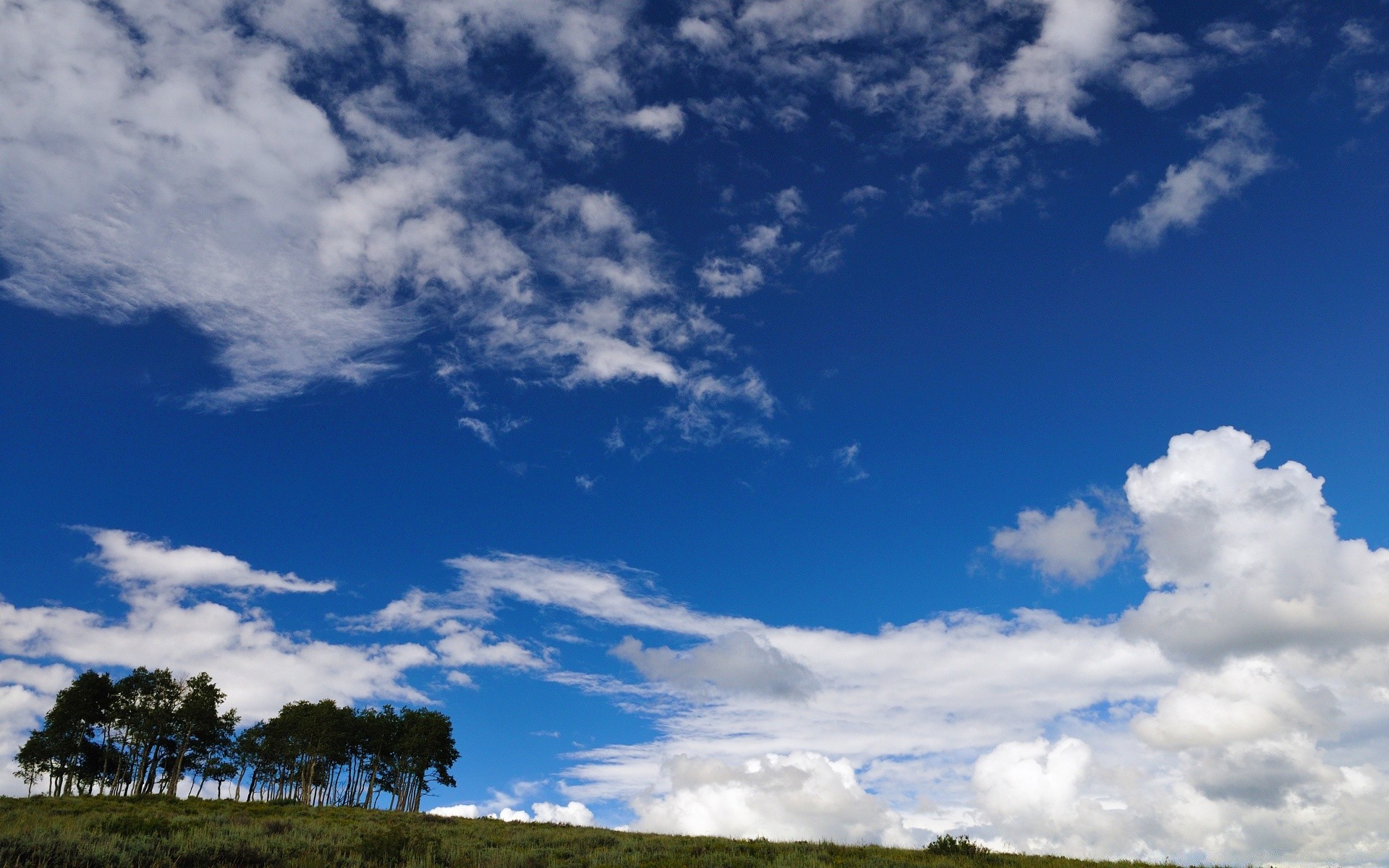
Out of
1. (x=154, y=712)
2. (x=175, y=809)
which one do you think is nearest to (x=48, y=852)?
(x=175, y=809)

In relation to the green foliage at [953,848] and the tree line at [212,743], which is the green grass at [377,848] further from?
the tree line at [212,743]

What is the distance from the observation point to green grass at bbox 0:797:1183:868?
16.9 meters

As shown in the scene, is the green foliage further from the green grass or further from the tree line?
the tree line

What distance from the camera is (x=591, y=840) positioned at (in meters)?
26.9

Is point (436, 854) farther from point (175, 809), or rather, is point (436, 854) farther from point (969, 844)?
point (175, 809)

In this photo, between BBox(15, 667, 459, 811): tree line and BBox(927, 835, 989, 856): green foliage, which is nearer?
BBox(927, 835, 989, 856): green foliage

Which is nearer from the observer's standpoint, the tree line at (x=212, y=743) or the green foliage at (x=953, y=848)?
the green foliage at (x=953, y=848)

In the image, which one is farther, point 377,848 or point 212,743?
point 212,743

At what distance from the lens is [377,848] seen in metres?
20.2

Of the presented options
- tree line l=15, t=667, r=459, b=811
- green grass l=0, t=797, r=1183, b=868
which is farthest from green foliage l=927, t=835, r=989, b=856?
tree line l=15, t=667, r=459, b=811

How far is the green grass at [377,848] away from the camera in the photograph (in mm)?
16875

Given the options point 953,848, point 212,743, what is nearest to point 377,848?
point 953,848

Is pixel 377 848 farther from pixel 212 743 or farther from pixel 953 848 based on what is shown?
pixel 212 743

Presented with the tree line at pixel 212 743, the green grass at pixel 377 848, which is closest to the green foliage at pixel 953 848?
the green grass at pixel 377 848
